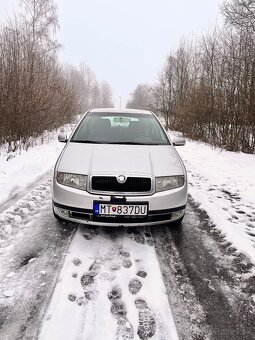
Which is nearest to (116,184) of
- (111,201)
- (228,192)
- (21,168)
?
(111,201)

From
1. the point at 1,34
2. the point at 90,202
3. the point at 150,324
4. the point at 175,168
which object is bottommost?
the point at 150,324

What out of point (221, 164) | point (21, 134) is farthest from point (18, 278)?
point (21, 134)

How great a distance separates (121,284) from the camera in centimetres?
246

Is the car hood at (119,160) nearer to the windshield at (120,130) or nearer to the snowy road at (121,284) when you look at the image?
the windshield at (120,130)

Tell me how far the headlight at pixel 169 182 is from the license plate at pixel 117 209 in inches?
13.2

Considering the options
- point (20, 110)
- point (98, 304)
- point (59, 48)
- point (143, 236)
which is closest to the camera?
point (98, 304)

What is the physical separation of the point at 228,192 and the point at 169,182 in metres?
2.69

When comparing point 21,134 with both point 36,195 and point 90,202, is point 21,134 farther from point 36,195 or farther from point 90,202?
point 90,202

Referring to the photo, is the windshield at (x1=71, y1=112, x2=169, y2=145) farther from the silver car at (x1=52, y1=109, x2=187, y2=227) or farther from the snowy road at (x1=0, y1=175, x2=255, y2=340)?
the snowy road at (x1=0, y1=175, x2=255, y2=340)

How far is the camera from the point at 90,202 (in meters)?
3.08

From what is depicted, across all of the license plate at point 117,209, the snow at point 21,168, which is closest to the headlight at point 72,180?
the license plate at point 117,209

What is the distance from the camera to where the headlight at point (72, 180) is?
3.20 meters

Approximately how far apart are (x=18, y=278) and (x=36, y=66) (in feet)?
30.2

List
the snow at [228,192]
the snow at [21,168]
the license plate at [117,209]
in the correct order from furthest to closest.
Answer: the snow at [21,168]
the snow at [228,192]
the license plate at [117,209]
